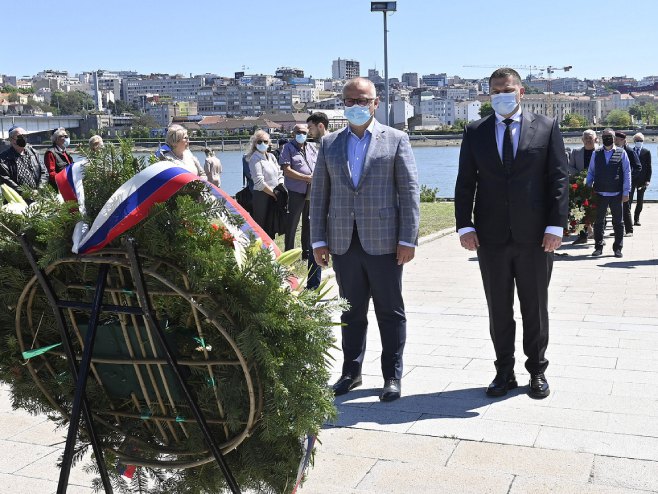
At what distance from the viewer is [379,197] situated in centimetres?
527

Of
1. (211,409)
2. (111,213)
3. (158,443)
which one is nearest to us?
(111,213)

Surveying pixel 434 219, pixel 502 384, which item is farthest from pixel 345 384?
pixel 434 219

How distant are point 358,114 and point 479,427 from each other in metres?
1.99

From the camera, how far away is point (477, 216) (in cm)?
545

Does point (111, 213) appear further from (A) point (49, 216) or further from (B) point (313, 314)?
(B) point (313, 314)

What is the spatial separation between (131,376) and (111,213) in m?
0.61

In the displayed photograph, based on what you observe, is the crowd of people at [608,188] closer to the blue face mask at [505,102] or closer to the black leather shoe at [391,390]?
the blue face mask at [505,102]

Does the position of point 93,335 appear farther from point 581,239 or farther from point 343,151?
point 581,239

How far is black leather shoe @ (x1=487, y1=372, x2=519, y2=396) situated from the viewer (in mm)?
5453

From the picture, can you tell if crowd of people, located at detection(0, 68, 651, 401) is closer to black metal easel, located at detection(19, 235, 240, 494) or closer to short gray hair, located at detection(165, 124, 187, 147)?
short gray hair, located at detection(165, 124, 187, 147)

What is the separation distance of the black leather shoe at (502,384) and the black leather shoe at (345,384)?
2.83 feet

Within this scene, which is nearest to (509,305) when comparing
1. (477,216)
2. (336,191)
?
(477,216)

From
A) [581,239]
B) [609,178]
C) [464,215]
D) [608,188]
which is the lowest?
[581,239]

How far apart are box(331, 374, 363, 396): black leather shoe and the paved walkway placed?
5cm
